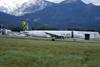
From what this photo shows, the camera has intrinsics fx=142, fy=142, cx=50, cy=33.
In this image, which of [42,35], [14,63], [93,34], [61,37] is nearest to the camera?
[14,63]

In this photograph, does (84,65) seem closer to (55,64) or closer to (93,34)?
(55,64)

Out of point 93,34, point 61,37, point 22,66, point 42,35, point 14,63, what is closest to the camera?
point 22,66

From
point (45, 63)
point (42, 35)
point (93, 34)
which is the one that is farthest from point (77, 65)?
point (93, 34)

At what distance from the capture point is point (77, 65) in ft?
33.1

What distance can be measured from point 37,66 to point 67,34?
42564 millimetres

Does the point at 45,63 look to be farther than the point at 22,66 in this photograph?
Yes

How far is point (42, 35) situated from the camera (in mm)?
64938

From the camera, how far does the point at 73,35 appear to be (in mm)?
50750

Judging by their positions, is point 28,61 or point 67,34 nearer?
point 28,61

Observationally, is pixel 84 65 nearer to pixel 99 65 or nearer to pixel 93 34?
pixel 99 65

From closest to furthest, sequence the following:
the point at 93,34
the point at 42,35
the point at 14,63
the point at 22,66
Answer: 1. the point at 22,66
2. the point at 14,63
3. the point at 42,35
4. the point at 93,34

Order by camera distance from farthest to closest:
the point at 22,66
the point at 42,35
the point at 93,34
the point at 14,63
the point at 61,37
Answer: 1. the point at 93,34
2. the point at 42,35
3. the point at 61,37
4. the point at 14,63
5. the point at 22,66

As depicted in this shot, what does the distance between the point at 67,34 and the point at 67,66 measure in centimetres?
4227

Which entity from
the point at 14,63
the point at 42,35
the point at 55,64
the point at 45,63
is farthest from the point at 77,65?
the point at 42,35
